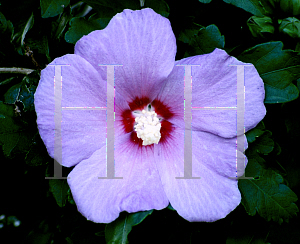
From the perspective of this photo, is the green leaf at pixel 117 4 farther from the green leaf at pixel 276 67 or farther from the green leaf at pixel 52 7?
the green leaf at pixel 276 67

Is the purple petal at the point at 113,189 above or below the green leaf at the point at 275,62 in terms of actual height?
below

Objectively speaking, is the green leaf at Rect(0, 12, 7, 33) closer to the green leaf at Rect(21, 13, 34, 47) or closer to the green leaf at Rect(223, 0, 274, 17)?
the green leaf at Rect(21, 13, 34, 47)

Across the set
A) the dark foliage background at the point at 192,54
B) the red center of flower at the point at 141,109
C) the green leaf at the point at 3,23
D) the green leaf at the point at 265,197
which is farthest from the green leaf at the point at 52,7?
the green leaf at the point at 265,197

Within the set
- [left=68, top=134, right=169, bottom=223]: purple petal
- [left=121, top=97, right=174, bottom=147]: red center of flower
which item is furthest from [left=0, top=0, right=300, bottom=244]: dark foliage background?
[left=121, top=97, right=174, bottom=147]: red center of flower

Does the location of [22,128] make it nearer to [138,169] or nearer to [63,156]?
[63,156]

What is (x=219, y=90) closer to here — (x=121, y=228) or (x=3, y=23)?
(x=121, y=228)
